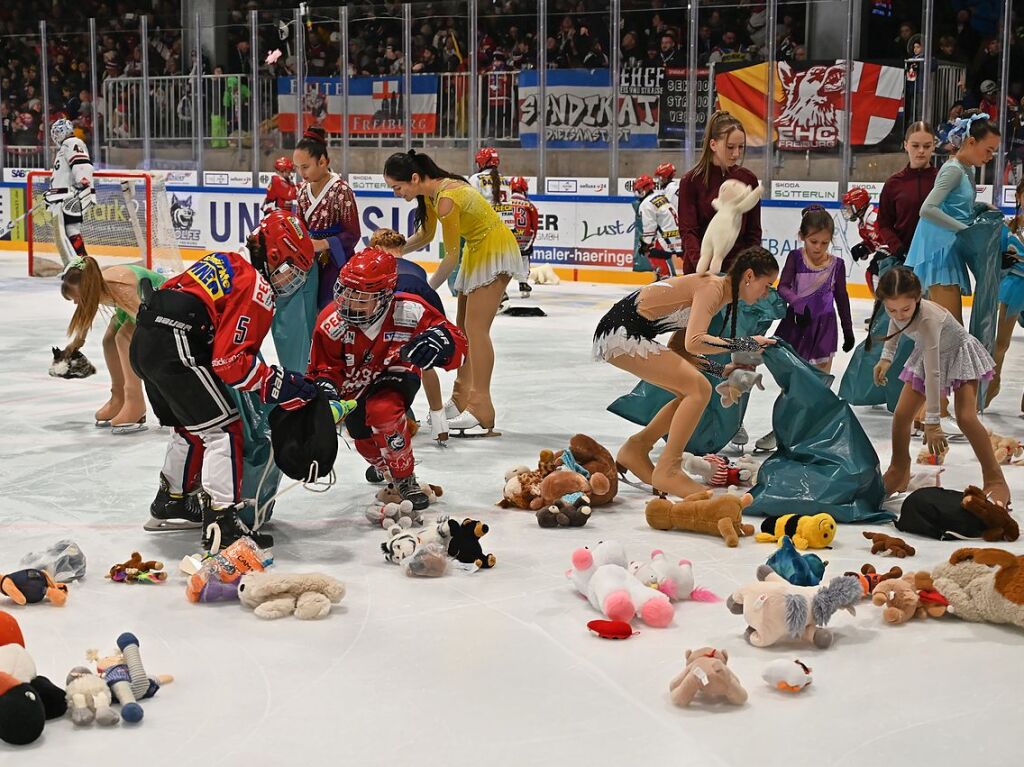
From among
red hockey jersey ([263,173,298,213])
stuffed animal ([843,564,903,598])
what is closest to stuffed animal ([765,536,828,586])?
stuffed animal ([843,564,903,598])

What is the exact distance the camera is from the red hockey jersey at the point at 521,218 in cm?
1211

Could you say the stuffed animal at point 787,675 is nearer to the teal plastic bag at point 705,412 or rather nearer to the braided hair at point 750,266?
the braided hair at point 750,266

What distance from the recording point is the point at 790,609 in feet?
11.3

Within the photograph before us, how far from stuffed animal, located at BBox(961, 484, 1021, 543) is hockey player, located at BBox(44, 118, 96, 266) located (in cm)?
1041

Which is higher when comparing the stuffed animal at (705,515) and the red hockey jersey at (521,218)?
the red hockey jersey at (521,218)

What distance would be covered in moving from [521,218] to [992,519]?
814cm

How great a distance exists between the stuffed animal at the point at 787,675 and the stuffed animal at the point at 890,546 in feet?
4.09

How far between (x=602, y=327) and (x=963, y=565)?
1.76 m

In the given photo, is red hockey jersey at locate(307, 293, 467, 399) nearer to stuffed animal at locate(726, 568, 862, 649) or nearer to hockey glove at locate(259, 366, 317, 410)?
hockey glove at locate(259, 366, 317, 410)

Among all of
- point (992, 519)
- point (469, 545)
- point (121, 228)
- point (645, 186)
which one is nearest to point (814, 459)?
point (992, 519)

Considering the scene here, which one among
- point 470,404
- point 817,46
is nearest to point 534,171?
point 817,46

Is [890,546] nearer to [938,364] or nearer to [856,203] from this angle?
[938,364]

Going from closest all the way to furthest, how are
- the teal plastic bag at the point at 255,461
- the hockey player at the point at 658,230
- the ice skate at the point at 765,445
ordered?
the teal plastic bag at the point at 255,461, the ice skate at the point at 765,445, the hockey player at the point at 658,230

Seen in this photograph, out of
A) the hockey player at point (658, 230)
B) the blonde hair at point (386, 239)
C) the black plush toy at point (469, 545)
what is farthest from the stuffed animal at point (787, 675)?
the hockey player at point (658, 230)
